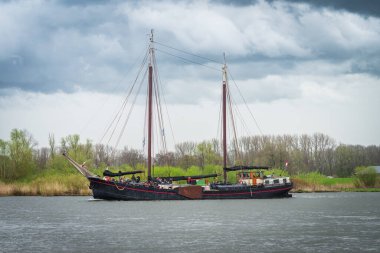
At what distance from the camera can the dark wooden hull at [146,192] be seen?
72.4 metres

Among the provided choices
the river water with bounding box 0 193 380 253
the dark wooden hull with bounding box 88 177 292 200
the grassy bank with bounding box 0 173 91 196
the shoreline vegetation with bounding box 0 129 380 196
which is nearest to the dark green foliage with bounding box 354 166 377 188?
the shoreline vegetation with bounding box 0 129 380 196

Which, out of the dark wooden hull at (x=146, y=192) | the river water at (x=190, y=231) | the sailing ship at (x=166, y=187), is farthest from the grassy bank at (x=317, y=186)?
the river water at (x=190, y=231)

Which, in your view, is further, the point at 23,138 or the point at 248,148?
the point at 248,148

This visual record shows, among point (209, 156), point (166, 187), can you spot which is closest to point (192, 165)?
point (209, 156)

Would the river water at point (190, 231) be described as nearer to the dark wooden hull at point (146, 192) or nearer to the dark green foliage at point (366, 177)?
the dark wooden hull at point (146, 192)

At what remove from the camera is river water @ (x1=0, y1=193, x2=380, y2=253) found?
95.9ft

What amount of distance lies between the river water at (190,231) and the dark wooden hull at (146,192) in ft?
62.9

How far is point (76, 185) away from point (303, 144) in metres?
102

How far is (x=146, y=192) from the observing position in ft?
240

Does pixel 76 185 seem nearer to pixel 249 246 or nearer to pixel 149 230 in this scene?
pixel 149 230

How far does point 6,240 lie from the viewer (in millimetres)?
32125

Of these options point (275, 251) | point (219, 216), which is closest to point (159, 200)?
point (219, 216)

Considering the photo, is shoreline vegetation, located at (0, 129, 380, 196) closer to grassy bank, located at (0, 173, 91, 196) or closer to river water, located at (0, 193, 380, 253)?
grassy bank, located at (0, 173, 91, 196)

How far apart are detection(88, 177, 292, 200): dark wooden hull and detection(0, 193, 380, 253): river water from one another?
62.9ft
